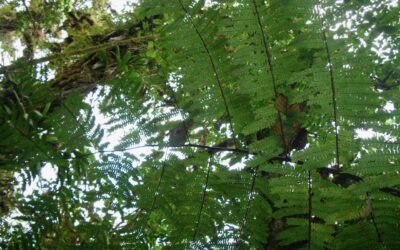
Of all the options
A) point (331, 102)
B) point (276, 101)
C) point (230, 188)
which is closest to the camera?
point (331, 102)

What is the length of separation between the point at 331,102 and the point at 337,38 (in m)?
0.22

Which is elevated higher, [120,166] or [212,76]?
[212,76]

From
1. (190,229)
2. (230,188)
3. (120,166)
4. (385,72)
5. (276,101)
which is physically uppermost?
(385,72)

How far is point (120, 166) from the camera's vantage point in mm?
1586

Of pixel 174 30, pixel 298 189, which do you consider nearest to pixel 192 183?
pixel 298 189

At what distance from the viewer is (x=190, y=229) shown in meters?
1.54

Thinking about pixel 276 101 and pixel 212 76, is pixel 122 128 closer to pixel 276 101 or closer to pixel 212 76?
pixel 212 76

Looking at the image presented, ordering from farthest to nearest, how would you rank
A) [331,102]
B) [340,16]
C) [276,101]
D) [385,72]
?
[385,72] → [276,101] → [331,102] → [340,16]

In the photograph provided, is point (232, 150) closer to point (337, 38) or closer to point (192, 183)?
point (192, 183)

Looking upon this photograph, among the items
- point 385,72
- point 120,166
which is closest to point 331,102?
point 120,166

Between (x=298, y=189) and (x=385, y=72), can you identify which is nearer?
(x=298, y=189)

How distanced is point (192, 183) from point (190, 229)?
0.19m

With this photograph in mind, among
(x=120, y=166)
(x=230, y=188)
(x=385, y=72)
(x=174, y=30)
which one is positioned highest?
(x=385, y=72)

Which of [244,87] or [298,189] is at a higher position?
[244,87]
